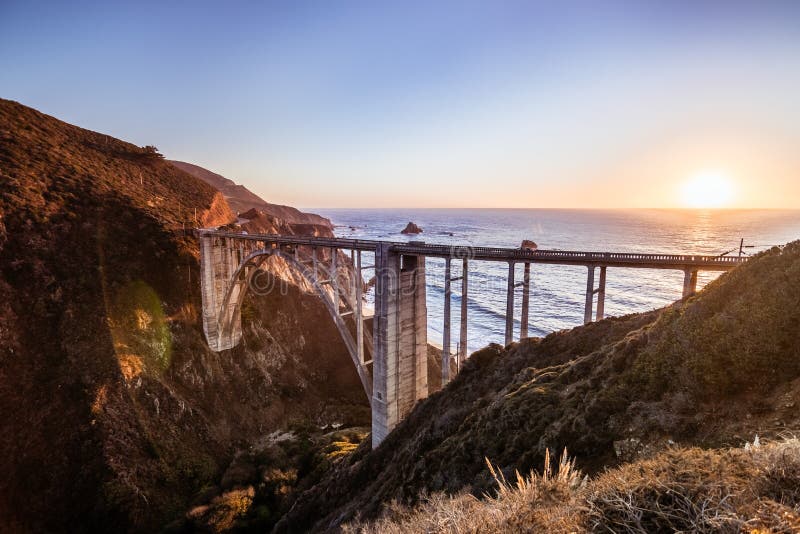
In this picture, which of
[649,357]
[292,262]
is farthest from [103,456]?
[649,357]

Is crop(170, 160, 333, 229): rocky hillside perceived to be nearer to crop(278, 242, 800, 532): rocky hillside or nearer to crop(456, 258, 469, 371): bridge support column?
crop(456, 258, 469, 371): bridge support column

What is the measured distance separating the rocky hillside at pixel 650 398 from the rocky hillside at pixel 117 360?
1751 cm

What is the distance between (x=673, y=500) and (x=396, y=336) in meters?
16.9

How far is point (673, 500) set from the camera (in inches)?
154

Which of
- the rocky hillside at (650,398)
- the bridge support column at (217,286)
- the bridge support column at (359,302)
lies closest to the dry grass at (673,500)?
the rocky hillside at (650,398)

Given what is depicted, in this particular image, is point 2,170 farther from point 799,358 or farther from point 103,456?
point 799,358

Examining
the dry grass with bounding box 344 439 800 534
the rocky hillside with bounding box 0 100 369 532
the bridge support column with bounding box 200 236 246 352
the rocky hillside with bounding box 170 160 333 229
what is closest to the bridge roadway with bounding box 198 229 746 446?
the bridge support column with bounding box 200 236 246 352

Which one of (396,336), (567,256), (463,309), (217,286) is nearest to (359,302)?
(396,336)

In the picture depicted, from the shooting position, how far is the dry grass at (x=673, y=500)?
3.34 meters

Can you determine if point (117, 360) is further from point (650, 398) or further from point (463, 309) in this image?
point (650, 398)

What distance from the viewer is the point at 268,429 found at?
1235 inches

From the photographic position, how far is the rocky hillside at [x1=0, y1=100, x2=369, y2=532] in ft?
68.7

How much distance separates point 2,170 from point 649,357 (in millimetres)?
47793

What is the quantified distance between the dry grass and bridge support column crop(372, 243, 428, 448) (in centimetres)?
1509
